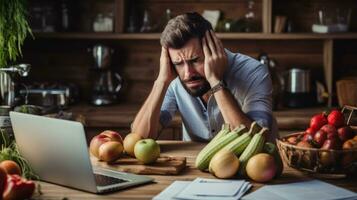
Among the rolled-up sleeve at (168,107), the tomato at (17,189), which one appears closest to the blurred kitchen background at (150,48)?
the rolled-up sleeve at (168,107)

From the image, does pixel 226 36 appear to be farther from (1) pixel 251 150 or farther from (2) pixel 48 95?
(1) pixel 251 150

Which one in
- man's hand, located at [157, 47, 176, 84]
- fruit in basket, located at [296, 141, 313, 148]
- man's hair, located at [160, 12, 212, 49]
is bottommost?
fruit in basket, located at [296, 141, 313, 148]

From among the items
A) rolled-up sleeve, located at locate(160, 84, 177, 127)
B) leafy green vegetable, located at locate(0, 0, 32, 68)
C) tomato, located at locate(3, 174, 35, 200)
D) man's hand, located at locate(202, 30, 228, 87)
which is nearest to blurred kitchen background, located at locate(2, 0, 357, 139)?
rolled-up sleeve, located at locate(160, 84, 177, 127)

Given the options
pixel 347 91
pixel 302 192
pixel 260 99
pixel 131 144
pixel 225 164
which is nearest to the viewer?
pixel 302 192

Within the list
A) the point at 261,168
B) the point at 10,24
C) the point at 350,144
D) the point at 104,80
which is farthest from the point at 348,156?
the point at 104,80

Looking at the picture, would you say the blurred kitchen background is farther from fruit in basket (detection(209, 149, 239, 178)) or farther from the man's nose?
fruit in basket (detection(209, 149, 239, 178))

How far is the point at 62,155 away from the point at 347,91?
2531mm

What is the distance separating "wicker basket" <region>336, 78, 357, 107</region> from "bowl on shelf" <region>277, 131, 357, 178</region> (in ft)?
6.67

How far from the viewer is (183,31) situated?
2.88 metres

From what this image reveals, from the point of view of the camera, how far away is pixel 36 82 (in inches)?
179

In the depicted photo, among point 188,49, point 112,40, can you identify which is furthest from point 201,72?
point 112,40

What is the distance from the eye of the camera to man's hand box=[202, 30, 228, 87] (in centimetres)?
287

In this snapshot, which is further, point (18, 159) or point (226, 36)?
point (226, 36)

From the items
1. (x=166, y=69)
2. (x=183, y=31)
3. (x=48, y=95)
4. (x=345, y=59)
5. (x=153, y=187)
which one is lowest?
(x=48, y=95)
